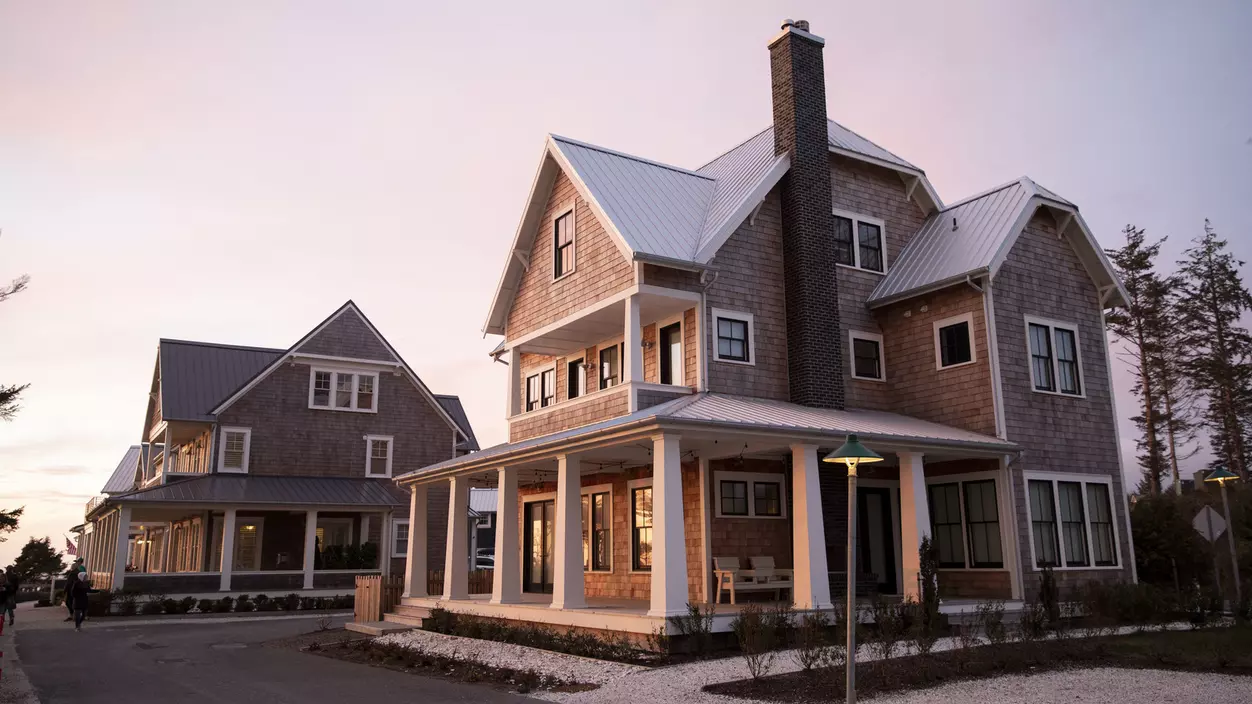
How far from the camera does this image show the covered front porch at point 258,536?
3269 centimetres

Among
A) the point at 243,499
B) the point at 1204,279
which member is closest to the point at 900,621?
the point at 243,499

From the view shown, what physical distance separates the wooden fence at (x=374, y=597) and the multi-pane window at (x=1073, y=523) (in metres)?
16.0

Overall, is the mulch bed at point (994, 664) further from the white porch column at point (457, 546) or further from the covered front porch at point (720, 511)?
the white porch column at point (457, 546)

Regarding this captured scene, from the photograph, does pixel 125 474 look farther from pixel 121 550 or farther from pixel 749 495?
pixel 749 495

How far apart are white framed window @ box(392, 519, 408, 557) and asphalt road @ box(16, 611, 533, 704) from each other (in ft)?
43.3

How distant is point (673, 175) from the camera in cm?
2288

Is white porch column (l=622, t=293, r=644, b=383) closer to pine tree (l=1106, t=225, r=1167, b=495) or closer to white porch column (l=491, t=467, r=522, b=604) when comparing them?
white porch column (l=491, t=467, r=522, b=604)

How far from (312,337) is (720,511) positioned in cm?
2468

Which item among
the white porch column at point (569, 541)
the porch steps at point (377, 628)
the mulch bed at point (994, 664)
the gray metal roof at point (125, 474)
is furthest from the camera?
the gray metal roof at point (125, 474)

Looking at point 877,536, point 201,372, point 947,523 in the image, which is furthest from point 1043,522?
point 201,372

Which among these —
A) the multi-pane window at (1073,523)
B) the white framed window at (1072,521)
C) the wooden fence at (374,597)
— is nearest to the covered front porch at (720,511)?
the wooden fence at (374,597)

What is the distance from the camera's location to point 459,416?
4606cm

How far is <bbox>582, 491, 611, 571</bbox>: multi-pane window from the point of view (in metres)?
22.7

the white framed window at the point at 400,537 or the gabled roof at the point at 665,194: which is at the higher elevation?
the gabled roof at the point at 665,194
